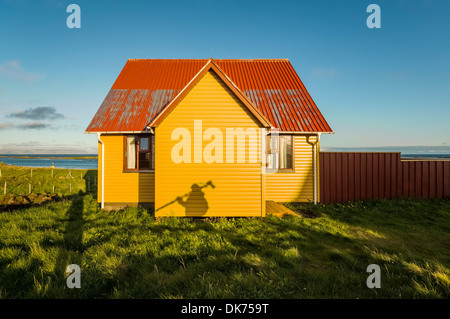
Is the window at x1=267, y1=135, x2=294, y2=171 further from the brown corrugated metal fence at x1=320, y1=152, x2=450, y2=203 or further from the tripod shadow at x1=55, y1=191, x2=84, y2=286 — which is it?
the tripod shadow at x1=55, y1=191, x2=84, y2=286

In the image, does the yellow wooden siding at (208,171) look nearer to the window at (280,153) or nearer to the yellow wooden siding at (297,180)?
the yellow wooden siding at (297,180)

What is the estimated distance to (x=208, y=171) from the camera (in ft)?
24.2

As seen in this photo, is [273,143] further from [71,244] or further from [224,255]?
[71,244]

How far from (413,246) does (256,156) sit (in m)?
5.08

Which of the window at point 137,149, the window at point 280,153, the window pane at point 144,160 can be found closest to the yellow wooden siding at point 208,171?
the window at point 137,149

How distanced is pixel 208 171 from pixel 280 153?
13.8 ft

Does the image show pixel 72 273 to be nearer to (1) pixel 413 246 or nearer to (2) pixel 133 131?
(2) pixel 133 131

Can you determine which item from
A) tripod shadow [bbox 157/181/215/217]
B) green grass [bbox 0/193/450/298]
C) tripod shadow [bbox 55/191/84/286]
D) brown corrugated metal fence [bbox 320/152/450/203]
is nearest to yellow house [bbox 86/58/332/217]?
tripod shadow [bbox 157/181/215/217]

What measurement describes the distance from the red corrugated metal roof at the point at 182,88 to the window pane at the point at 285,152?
71 centimetres

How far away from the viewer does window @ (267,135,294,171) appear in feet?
32.0

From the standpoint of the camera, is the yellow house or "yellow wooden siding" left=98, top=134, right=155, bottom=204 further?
"yellow wooden siding" left=98, top=134, right=155, bottom=204

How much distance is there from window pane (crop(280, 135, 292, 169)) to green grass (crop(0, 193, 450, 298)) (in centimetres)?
312

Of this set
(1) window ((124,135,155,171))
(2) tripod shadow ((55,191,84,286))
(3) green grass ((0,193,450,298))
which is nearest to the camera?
(3) green grass ((0,193,450,298))
